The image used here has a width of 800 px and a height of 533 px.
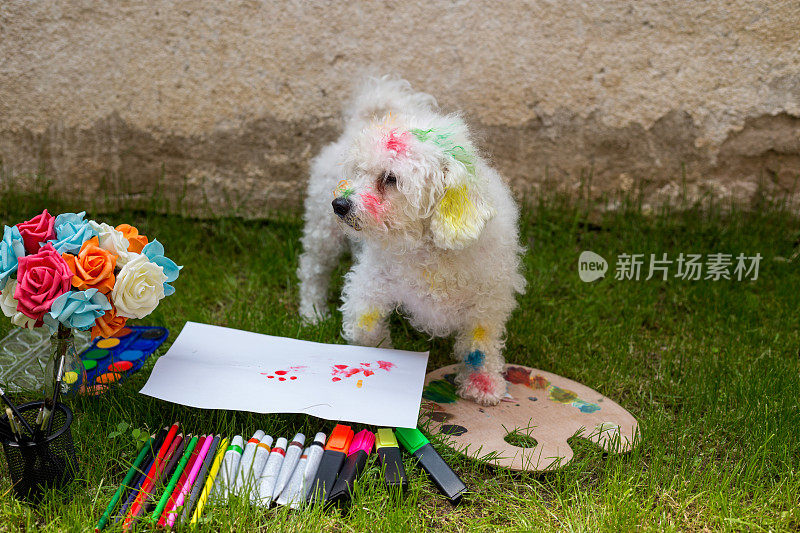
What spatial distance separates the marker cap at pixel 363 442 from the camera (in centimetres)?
185

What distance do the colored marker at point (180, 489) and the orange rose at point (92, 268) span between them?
0.50 meters

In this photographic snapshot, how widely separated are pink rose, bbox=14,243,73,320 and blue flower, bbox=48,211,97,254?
0.20ft

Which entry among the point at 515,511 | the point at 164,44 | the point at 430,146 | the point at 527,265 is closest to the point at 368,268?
the point at 430,146

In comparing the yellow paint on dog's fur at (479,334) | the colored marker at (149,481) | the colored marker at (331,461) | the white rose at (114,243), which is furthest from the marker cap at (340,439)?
the white rose at (114,243)

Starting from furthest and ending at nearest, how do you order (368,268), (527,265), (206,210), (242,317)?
(206,210) → (527,265) → (242,317) → (368,268)

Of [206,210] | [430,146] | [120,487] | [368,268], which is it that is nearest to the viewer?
[120,487]

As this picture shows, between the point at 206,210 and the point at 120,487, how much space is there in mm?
2009

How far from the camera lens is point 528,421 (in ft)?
6.97

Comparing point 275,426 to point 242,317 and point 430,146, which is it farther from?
point 430,146

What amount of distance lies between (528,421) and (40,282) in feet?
4.86

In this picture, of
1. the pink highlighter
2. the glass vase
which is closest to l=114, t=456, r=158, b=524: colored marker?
the pink highlighter

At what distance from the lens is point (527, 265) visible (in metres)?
3.15

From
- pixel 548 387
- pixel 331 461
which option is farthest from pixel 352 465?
pixel 548 387

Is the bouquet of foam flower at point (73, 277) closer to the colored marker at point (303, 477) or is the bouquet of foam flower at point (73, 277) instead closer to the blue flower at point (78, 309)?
the blue flower at point (78, 309)
